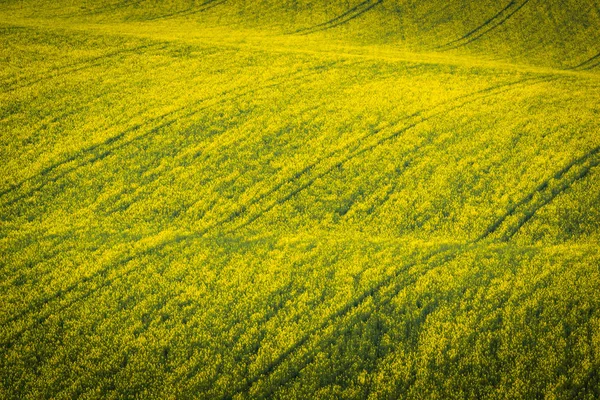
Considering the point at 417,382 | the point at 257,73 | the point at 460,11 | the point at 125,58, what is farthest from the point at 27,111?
the point at 460,11

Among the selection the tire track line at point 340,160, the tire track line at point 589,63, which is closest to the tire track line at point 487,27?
the tire track line at point 589,63

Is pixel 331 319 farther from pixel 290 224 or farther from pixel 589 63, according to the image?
pixel 589 63

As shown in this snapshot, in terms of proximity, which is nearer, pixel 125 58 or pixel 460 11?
pixel 125 58

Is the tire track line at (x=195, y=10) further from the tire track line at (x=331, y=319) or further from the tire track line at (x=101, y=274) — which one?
the tire track line at (x=331, y=319)

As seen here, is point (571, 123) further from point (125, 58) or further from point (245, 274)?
point (125, 58)

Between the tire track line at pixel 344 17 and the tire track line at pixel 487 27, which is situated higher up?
the tire track line at pixel 344 17

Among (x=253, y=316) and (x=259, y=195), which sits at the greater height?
(x=259, y=195)

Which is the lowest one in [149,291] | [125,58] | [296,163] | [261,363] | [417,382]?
[417,382]

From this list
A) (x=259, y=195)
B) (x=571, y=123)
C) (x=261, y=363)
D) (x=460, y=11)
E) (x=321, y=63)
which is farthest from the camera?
(x=460, y=11)

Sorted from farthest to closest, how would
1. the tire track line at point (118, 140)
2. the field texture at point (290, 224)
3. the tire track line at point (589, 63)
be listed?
1. the tire track line at point (589, 63)
2. the tire track line at point (118, 140)
3. the field texture at point (290, 224)
